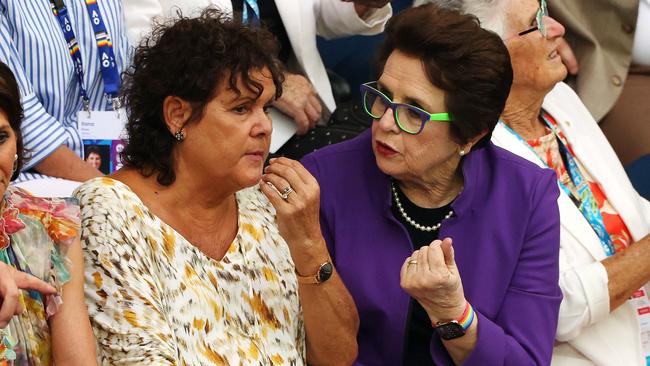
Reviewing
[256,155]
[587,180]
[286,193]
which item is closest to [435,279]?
[286,193]

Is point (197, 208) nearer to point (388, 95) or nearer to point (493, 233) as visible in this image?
point (388, 95)

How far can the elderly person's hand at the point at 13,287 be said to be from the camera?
1927 mm

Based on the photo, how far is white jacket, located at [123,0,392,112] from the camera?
344cm

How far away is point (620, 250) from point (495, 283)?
2.64ft

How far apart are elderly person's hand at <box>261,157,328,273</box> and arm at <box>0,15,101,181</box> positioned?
0.71m

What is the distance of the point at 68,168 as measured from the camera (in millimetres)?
2979

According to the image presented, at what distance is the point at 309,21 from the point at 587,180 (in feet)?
3.78

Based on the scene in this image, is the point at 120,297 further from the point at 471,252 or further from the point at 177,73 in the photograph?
the point at 471,252

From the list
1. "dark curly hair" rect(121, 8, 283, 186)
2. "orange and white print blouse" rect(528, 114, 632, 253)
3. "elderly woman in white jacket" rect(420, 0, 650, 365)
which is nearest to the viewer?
"dark curly hair" rect(121, 8, 283, 186)

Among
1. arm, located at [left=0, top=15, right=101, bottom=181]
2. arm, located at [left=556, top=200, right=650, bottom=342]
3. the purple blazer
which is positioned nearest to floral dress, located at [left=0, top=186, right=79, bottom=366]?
arm, located at [left=0, top=15, right=101, bottom=181]

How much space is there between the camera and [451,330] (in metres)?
2.65

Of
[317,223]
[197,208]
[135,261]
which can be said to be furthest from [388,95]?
[135,261]

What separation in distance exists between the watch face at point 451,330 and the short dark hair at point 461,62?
0.51 metres

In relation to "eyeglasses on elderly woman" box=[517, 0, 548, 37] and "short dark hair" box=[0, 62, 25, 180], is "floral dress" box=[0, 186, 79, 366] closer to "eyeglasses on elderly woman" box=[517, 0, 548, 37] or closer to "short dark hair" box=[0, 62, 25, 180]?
"short dark hair" box=[0, 62, 25, 180]
